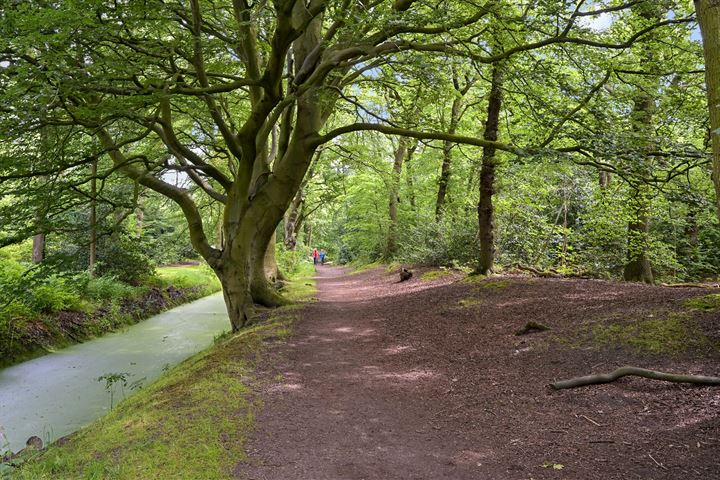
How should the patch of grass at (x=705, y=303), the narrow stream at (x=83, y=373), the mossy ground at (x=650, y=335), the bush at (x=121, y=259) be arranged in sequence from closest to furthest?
the mossy ground at (x=650, y=335)
the patch of grass at (x=705, y=303)
the narrow stream at (x=83, y=373)
the bush at (x=121, y=259)

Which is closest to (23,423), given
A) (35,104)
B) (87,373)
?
(87,373)

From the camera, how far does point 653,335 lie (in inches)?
197

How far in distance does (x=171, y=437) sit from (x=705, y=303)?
603 cm

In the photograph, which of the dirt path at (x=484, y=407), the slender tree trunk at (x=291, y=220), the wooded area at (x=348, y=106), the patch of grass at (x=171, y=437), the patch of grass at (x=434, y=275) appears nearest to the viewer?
the dirt path at (x=484, y=407)

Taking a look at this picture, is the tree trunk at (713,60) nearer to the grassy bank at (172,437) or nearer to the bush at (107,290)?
the grassy bank at (172,437)

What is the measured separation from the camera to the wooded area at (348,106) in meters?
6.30

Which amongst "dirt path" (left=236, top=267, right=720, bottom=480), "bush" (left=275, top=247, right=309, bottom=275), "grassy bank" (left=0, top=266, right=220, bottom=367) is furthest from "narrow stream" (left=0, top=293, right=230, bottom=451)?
"bush" (left=275, top=247, right=309, bottom=275)

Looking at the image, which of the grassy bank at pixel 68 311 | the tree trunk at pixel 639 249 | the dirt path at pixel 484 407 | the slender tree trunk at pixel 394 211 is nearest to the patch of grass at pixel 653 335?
the dirt path at pixel 484 407

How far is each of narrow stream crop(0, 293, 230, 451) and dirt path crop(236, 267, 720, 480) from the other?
3317mm

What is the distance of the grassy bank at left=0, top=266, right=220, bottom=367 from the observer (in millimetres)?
9875

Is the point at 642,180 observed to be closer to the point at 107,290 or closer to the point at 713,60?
the point at 713,60

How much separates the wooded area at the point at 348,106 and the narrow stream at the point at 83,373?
1848mm

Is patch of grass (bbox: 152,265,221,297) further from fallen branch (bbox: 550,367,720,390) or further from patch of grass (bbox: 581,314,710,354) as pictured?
fallen branch (bbox: 550,367,720,390)

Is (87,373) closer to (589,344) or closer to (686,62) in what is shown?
(589,344)
